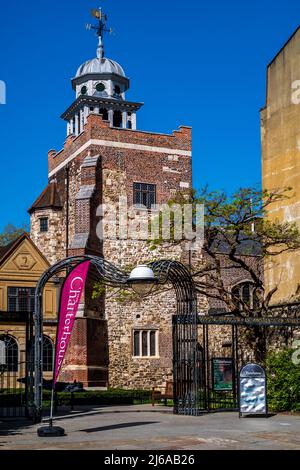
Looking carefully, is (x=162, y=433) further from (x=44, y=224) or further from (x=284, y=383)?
(x=44, y=224)

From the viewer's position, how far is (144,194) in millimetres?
41562

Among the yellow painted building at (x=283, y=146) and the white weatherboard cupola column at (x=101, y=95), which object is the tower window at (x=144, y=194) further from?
→ the yellow painted building at (x=283, y=146)

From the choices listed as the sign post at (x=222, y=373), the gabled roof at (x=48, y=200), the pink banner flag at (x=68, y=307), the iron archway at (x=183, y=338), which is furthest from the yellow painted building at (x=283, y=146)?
the gabled roof at (x=48, y=200)

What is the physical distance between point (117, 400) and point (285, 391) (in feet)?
33.0

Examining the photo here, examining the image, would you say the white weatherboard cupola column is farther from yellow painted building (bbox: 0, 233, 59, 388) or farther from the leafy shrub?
the leafy shrub

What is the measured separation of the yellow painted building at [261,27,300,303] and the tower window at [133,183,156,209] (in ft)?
46.1

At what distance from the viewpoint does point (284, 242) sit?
80.6ft

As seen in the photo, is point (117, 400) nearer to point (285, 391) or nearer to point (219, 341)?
point (285, 391)

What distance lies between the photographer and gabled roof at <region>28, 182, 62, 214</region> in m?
42.7

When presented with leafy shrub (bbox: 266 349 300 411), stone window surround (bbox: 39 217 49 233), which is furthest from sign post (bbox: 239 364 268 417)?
stone window surround (bbox: 39 217 49 233)

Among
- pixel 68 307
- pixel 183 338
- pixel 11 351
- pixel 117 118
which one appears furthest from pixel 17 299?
pixel 68 307

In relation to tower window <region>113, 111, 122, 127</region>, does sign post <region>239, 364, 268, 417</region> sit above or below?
below

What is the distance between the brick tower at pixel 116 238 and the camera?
1490 inches
